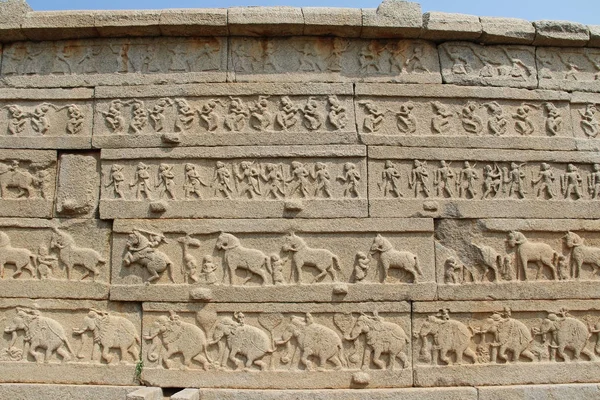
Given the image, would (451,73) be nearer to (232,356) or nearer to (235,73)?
(235,73)

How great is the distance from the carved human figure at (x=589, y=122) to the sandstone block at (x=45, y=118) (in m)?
5.61

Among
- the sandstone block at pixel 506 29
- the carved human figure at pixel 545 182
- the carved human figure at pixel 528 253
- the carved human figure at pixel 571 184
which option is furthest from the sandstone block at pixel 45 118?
the carved human figure at pixel 571 184

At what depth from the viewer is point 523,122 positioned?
5.83m

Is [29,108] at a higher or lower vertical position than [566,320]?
higher

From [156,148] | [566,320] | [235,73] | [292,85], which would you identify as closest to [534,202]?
[566,320]

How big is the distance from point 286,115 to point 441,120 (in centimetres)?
174

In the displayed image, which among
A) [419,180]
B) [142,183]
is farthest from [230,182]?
[419,180]

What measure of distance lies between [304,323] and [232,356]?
0.80m

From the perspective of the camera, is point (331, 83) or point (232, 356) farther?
point (331, 83)

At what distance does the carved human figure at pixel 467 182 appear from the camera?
561 cm

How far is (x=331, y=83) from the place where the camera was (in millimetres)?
5793

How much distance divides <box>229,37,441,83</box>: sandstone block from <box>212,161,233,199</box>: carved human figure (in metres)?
1.05

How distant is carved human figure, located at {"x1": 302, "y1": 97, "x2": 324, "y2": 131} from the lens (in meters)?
5.69

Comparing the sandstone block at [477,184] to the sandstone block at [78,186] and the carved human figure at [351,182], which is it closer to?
the carved human figure at [351,182]
